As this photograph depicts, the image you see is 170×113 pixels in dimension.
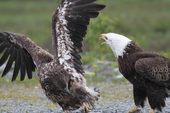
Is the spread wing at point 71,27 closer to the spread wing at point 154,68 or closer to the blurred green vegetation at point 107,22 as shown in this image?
the spread wing at point 154,68

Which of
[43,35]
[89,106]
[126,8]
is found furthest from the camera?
[126,8]

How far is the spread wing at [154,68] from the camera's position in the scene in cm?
1455

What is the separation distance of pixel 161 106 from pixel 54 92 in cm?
203

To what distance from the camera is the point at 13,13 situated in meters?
46.9

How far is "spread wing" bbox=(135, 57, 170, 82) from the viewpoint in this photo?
573 inches

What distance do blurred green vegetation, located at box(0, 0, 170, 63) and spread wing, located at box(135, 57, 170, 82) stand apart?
892cm

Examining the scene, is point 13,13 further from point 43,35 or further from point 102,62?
point 102,62

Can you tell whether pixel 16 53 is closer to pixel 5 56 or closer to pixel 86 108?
pixel 5 56

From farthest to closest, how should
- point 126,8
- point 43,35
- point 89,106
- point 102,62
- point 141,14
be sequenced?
point 126,8 < point 141,14 < point 43,35 < point 102,62 < point 89,106

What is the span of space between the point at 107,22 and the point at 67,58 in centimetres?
1047

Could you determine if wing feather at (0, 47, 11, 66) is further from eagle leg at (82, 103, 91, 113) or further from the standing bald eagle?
eagle leg at (82, 103, 91, 113)

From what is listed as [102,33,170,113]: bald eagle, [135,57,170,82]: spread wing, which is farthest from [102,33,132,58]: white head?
[135,57,170,82]: spread wing

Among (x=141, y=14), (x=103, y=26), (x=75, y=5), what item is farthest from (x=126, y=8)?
(x=75, y=5)

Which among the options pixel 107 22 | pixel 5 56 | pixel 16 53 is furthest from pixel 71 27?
pixel 107 22
